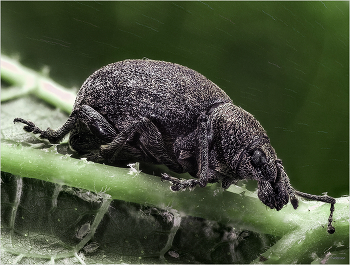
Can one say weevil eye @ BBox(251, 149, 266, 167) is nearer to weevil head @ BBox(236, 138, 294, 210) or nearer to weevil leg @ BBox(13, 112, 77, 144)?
weevil head @ BBox(236, 138, 294, 210)

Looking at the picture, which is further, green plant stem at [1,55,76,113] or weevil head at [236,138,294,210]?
green plant stem at [1,55,76,113]

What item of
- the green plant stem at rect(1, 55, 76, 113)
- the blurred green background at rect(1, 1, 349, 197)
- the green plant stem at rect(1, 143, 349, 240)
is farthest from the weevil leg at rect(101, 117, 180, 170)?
the green plant stem at rect(1, 55, 76, 113)

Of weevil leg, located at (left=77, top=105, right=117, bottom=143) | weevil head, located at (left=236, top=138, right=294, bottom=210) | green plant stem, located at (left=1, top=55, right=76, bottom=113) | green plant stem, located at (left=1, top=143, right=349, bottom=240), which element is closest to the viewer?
weevil head, located at (left=236, top=138, right=294, bottom=210)

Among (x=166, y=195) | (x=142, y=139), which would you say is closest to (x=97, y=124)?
(x=142, y=139)

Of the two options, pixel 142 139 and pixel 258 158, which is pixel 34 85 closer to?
pixel 142 139

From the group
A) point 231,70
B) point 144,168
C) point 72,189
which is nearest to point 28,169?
point 72,189

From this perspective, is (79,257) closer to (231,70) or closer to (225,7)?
(231,70)
